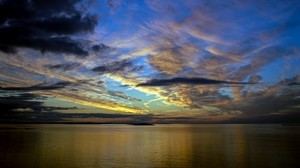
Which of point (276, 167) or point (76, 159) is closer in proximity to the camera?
point (276, 167)

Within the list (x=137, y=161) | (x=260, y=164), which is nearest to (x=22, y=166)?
(x=137, y=161)

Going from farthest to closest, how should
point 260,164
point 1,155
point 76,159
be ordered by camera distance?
point 1,155 < point 76,159 < point 260,164

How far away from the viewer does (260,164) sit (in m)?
54.9

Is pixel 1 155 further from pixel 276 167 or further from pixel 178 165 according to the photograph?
pixel 276 167

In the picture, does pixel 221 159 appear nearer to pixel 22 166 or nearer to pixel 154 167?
pixel 154 167

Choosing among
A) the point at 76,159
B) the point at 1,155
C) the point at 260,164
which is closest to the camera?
the point at 260,164

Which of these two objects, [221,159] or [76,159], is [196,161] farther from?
[76,159]

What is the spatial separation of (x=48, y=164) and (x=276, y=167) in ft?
134

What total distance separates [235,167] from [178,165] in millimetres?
10078

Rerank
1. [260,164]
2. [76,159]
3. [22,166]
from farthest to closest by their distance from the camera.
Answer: [76,159], [260,164], [22,166]

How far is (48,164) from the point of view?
52.0 meters

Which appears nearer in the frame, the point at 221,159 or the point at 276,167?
the point at 276,167

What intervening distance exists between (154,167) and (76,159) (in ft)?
58.4

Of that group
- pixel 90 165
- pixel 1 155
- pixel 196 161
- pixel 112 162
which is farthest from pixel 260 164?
pixel 1 155
